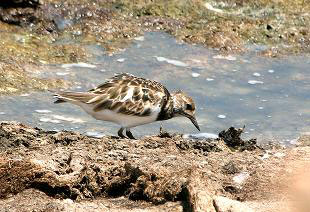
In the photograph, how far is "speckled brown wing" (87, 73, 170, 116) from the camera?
6.28 m

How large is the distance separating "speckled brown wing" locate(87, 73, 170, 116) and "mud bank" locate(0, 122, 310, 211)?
0.94 metres

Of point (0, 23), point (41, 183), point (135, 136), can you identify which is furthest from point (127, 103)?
point (0, 23)

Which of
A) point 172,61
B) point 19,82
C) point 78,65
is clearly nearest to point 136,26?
point 172,61

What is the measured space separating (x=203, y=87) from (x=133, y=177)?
421 centimetres

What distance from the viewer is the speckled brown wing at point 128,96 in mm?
6277

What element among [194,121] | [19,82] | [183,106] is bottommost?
[19,82]

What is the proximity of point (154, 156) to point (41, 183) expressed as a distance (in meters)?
1.11

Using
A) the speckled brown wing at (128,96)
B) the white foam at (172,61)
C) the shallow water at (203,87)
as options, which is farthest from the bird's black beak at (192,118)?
the white foam at (172,61)

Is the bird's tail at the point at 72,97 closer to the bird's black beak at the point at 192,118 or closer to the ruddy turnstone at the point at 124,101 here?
the ruddy turnstone at the point at 124,101

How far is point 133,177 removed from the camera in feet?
13.9

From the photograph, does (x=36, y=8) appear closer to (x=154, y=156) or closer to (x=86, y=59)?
(x=86, y=59)

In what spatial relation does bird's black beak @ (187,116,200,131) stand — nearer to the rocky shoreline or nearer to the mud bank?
the mud bank

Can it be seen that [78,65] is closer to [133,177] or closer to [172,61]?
[172,61]

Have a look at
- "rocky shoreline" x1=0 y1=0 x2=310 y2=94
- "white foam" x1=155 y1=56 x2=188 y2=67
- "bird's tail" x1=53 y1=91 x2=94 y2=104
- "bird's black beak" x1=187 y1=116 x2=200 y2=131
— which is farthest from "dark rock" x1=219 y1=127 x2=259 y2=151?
"rocky shoreline" x1=0 y1=0 x2=310 y2=94
